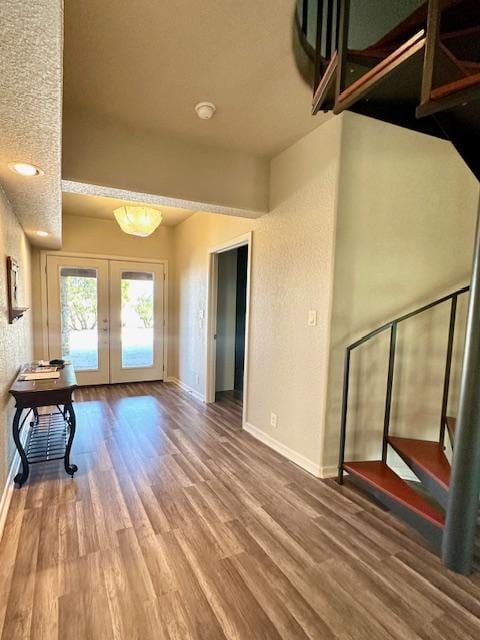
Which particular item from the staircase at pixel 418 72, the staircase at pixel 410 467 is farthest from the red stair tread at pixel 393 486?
the staircase at pixel 418 72

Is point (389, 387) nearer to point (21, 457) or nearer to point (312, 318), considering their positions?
point (312, 318)

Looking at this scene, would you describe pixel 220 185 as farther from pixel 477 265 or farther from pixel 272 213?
pixel 477 265

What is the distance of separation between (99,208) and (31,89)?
385 cm

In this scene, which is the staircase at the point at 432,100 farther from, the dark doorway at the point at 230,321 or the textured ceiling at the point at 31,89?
the dark doorway at the point at 230,321

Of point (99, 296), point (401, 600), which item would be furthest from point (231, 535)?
point (99, 296)

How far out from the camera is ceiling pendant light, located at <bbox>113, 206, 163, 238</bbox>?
372 centimetres

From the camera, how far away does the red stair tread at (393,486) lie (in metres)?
1.93

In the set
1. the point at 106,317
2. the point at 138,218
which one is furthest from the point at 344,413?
the point at 106,317

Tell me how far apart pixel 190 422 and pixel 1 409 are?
2.06 meters

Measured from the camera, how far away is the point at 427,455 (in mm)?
2328

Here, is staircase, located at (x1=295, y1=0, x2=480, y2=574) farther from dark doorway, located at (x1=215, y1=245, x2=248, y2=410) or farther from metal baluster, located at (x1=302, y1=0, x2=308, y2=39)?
dark doorway, located at (x1=215, y1=245, x2=248, y2=410)

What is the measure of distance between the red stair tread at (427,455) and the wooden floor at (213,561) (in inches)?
16.0

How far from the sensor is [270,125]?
2631 millimetres

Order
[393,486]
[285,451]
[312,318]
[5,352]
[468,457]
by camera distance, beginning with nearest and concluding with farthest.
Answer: [468,457]
[393,486]
[5,352]
[312,318]
[285,451]
